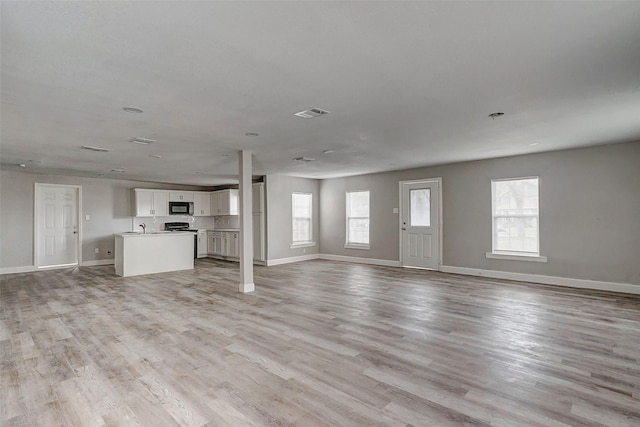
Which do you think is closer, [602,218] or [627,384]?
[627,384]

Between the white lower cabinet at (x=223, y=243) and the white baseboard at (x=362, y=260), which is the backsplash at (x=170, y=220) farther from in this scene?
the white baseboard at (x=362, y=260)

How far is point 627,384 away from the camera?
2.45 meters

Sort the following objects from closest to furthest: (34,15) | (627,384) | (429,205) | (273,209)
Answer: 1. (34,15)
2. (627,384)
3. (429,205)
4. (273,209)

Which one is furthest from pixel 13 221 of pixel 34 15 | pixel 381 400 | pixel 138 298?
pixel 381 400

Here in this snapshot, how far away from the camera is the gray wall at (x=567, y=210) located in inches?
205

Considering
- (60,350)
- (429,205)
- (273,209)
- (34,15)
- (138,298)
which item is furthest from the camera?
(273,209)

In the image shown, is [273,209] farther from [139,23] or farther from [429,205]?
[139,23]

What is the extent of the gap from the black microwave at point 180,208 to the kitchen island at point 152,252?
2271 millimetres

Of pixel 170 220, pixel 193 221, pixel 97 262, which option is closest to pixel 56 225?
pixel 97 262

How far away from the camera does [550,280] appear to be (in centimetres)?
588

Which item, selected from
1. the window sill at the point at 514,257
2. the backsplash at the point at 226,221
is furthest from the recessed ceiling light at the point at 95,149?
the window sill at the point at 514,257

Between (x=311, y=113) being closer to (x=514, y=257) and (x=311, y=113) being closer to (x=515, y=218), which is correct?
(x=515, y=218)

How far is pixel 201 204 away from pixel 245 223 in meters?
5.73

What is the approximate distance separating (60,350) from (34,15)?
2979 millimetres
